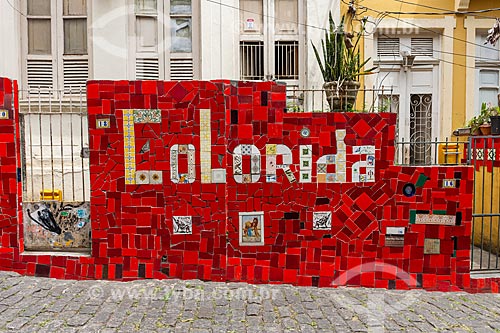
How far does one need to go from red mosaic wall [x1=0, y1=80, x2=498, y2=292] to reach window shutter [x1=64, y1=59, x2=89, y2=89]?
10.2ft

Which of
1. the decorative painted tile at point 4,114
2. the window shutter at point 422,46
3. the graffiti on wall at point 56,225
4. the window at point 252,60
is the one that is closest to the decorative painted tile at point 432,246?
the graffiti on wall at point 56,225

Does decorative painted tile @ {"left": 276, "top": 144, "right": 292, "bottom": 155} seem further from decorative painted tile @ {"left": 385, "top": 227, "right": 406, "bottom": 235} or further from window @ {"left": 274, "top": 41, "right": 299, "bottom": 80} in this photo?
window @ {"left": 274, "top": 41, "right": 299, "bottom": 80}

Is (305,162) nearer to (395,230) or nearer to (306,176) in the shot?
(306,176)

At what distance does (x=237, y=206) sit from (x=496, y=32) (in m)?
5.80

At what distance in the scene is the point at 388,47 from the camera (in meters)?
9.16

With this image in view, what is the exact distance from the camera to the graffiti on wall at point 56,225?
17.0 feet

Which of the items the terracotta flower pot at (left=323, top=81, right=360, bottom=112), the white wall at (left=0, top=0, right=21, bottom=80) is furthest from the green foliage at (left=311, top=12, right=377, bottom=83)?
the white wall at (left=0, top=0, right=21, bottom=80)

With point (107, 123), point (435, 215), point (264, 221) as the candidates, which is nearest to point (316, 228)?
point (264, 221)

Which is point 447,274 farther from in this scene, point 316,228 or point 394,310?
point 316,228

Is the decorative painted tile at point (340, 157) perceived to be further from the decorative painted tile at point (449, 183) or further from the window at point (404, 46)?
the window at point (404, 46)

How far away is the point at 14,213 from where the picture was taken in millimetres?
5094

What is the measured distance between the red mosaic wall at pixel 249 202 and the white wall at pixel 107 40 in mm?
3093

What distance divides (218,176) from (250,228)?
70cm

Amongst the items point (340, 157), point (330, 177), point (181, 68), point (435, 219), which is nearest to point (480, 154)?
point (435, 219)
